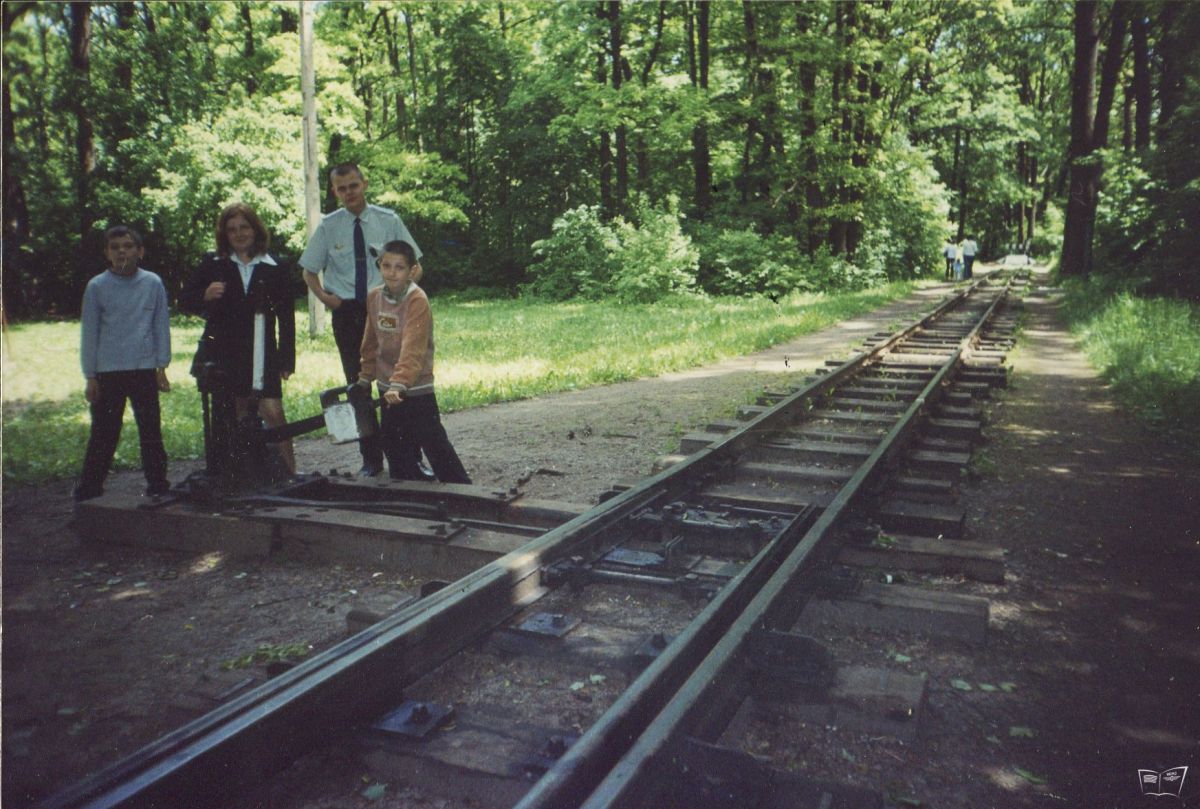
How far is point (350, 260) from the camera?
5199mm

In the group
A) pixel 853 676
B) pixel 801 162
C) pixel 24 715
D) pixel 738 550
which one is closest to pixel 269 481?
pixel 24 715

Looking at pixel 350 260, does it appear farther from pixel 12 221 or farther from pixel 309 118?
pixel 12 221

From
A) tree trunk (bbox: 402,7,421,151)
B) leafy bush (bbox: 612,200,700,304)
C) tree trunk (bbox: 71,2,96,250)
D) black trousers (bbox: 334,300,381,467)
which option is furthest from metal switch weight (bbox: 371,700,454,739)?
tree trunk (bbox: 402,7,421,151)

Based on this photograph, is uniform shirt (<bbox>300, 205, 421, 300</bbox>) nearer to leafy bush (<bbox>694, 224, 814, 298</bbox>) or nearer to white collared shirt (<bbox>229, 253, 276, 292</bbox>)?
white collared shirt (<bbox>229, 253, 276, 292</bbox>)

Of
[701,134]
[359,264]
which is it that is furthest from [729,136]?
[359,264]

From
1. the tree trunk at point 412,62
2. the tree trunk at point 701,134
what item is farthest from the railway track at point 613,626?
the tree trunk at point 701,134

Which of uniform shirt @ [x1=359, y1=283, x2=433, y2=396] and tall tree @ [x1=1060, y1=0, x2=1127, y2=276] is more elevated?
tall tree @ [x1=1060, y1=0, x2=1127, y2=276]

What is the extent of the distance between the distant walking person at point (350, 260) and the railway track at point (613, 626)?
107cm

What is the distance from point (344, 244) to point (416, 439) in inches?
51.0

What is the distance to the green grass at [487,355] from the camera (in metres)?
1.88

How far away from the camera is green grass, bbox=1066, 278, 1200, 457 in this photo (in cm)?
742

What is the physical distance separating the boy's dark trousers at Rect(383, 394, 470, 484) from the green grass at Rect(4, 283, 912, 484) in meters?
1.16

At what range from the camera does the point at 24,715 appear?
2.62 metres

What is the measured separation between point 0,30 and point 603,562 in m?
2.78
